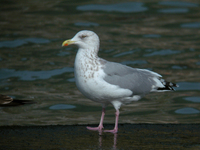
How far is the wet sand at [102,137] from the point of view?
5.18 metres

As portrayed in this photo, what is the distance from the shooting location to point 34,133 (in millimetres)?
5883

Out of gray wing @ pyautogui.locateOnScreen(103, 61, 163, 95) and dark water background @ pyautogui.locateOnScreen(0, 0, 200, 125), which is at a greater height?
gray wing @ pyautogui.locateOnScreen(103, 61, 163, 95)

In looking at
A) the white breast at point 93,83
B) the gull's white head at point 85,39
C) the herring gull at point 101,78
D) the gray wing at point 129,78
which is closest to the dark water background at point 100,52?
the gray wing at point 129,78

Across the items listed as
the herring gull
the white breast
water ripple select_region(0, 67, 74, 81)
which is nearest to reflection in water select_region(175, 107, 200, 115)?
the herring gull

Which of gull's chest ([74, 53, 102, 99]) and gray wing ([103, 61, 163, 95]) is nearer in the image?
gull's chest ([74, 53, 102, 99])

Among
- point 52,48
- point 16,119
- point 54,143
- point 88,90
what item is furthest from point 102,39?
point 54,143

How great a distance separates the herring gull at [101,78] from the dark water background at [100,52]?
1513 mm

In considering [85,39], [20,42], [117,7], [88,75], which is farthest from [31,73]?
[117,7]

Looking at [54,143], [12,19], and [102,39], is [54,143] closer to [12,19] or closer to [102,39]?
[102,39]

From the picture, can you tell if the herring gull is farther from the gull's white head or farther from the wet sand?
the wet sand

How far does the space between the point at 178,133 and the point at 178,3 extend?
16228mm

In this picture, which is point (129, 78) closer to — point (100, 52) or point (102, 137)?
point (102, 137)

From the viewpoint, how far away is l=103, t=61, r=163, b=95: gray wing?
21.5 ft

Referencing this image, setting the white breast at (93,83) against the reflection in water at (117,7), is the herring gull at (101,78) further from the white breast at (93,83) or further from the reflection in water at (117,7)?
the reflection in water at (117,7)
